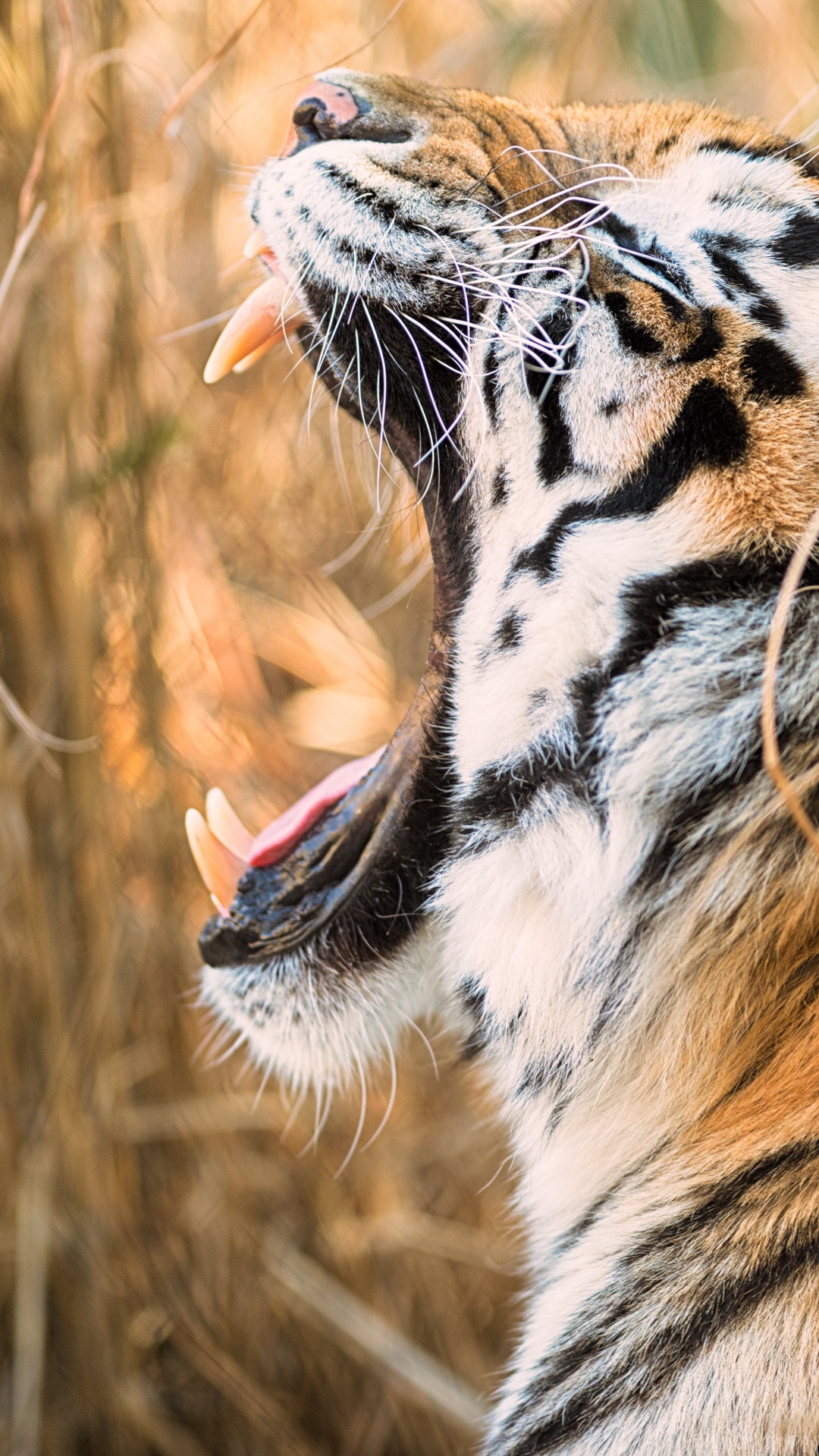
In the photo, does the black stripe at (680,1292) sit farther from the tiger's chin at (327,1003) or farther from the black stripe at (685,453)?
the black stripe at (685,453)

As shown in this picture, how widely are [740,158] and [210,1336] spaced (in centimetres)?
153

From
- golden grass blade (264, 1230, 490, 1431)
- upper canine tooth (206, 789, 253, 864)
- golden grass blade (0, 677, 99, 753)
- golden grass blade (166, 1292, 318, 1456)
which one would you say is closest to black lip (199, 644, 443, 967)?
upper canine tooth (206, 789, 253, 864)

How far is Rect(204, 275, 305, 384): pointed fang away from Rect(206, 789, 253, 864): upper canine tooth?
1.44 feet

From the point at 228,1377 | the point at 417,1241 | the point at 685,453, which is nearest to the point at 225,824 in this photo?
the point at 685,453

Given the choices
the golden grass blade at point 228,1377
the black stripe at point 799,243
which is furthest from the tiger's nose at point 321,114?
the golden grass blade at point 228,1377

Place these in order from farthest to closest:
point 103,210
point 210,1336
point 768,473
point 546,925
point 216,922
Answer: point 210,1336 < point 103,210 < point 216,922 < point 546,925 < point 768,473

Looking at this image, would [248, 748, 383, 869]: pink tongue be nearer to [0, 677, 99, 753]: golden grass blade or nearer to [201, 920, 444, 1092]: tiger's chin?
[201, 920, 444, 1092]: tiger's chin

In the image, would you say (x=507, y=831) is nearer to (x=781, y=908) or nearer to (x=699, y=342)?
(x=781, y=908)

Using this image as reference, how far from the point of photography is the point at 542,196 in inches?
38.6

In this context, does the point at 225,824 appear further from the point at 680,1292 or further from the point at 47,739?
the point at 680,1292

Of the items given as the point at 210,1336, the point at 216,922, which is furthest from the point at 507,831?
the point at 210,1336

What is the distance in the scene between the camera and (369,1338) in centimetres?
164

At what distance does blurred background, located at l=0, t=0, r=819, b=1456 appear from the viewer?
1.34m

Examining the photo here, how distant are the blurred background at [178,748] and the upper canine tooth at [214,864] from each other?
7.5 inches
